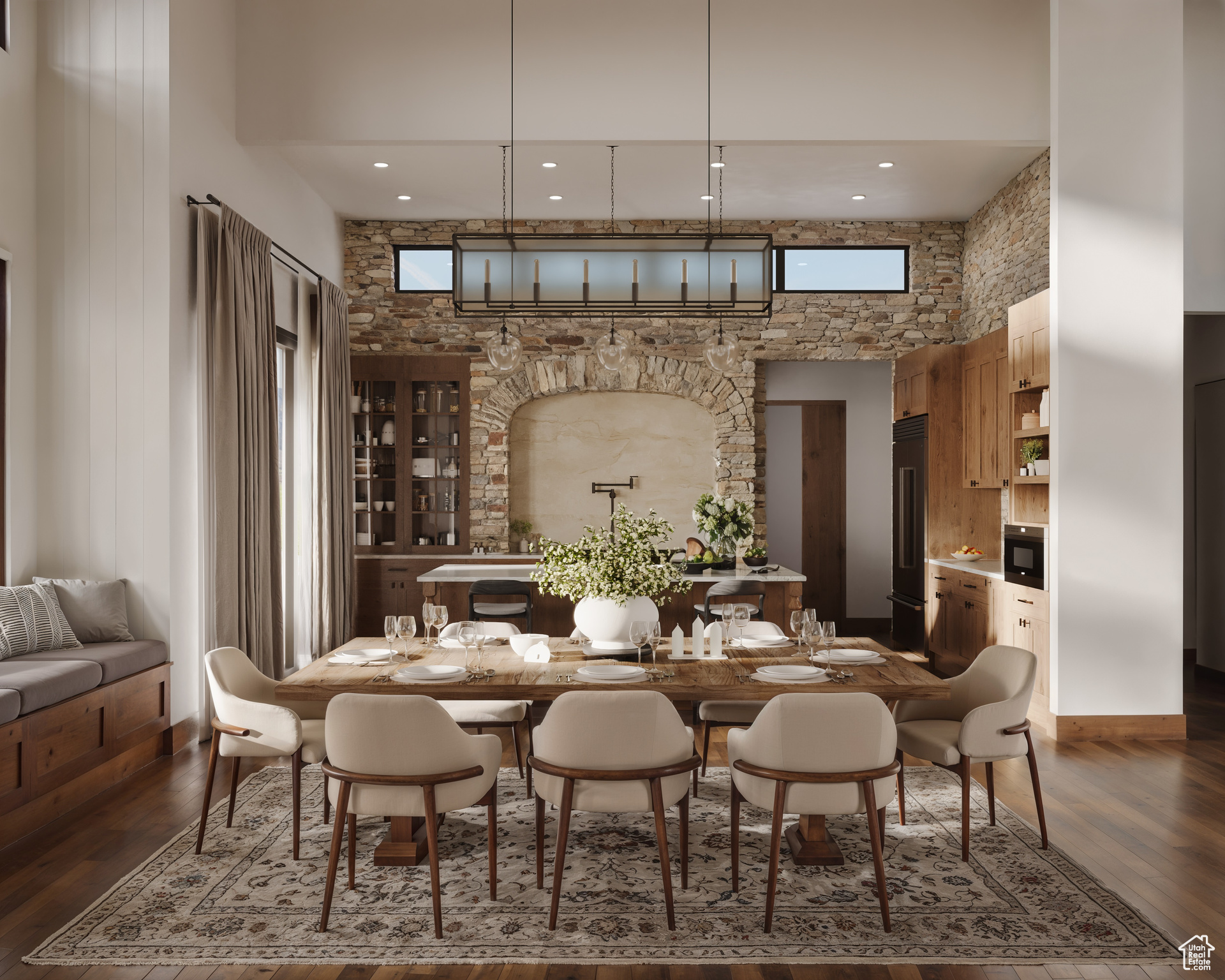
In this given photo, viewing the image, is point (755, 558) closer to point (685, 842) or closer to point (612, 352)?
point (612, 352)

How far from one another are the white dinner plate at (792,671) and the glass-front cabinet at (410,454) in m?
5.32

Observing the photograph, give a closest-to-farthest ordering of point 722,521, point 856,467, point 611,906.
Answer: point 611,906
point 722,521
point 856,467

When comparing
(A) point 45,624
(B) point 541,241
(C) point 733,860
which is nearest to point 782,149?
(B) point 541,241

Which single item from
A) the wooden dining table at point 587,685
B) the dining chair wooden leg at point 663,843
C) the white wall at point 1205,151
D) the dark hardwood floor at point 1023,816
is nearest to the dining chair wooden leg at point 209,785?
the dark hardwood floor at point 1023,816

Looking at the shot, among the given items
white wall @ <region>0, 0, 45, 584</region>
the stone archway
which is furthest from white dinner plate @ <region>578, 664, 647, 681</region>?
the stone archway

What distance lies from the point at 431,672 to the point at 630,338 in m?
5.52

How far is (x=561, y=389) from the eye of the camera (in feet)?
27.7

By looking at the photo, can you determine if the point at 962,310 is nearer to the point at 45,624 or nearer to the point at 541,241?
the point at 541,241

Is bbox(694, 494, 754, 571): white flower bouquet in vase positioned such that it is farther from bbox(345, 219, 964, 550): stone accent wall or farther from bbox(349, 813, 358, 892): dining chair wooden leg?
bbox(349, 813, 358, 892): dining chair wooden leg

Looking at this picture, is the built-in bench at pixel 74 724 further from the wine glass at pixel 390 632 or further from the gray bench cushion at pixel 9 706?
the wine glass at pixel 390 632

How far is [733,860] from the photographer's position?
10.3 ft

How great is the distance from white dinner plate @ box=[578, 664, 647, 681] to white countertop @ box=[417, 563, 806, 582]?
2360 millimetres

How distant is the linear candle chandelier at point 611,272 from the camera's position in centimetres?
478

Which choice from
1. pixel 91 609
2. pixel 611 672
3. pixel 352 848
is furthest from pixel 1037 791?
pixel 91 609
